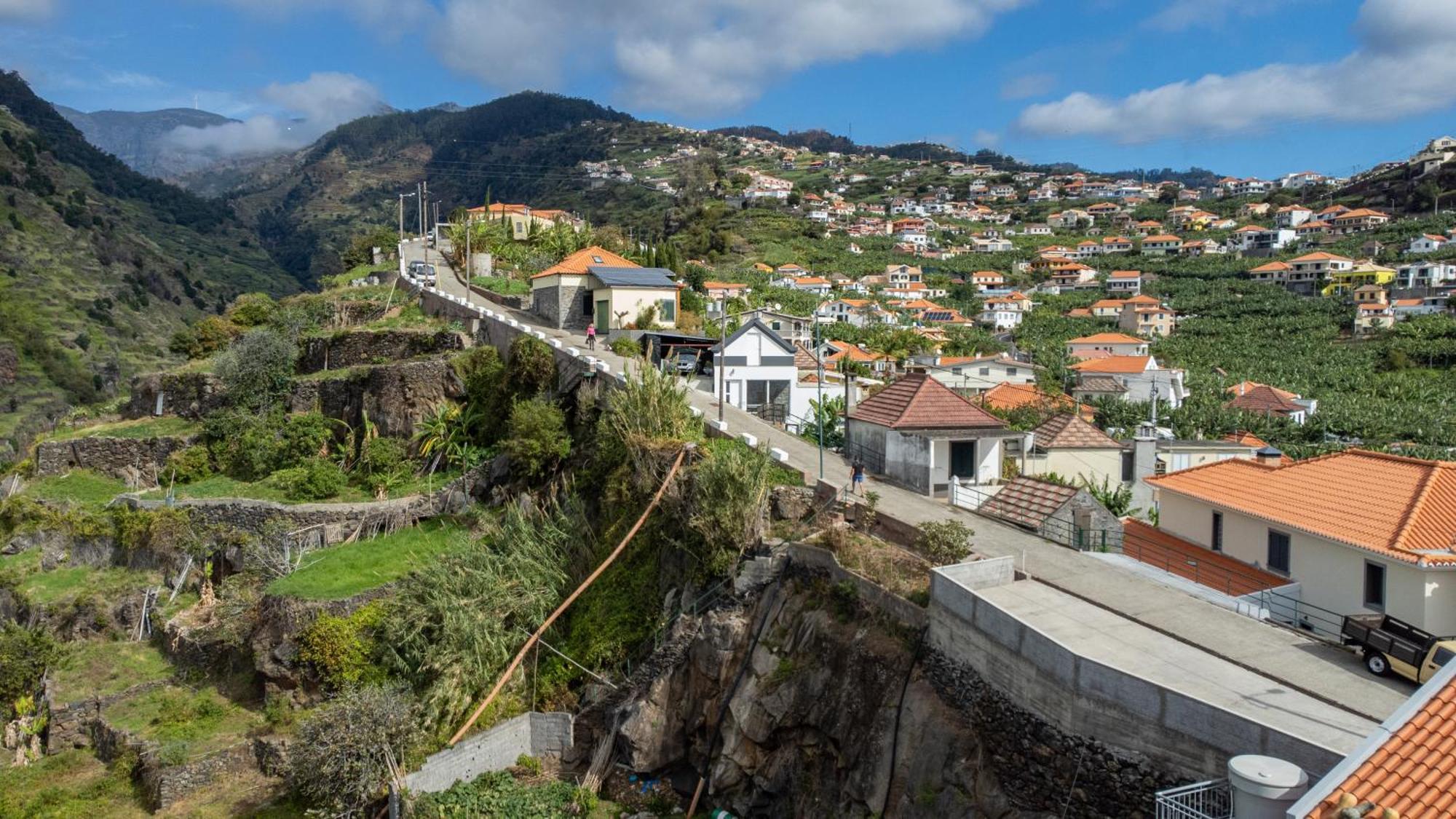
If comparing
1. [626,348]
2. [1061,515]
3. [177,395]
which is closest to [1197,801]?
[1061,515]

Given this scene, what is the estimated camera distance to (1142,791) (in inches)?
378

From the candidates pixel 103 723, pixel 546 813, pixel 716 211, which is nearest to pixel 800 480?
pixel 546 813

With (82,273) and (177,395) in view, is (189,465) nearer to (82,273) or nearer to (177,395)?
(177,395)

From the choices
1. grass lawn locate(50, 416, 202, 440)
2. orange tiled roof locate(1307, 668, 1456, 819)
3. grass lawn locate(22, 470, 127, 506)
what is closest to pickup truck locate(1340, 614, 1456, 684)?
orange tiled roof locate(1307, 668, 1456, 819)

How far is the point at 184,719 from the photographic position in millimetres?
19812

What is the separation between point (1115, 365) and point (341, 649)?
6260 cm

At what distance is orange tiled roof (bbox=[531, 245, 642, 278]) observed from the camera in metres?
38.2

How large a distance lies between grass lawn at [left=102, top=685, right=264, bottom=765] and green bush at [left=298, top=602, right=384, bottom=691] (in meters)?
1.91

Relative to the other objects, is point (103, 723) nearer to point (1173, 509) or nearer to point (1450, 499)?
point (1173, 509)

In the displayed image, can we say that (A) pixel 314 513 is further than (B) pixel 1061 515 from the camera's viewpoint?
Yes

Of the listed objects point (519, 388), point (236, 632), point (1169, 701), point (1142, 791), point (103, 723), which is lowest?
point (103, 723)

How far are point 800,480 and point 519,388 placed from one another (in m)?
11.3

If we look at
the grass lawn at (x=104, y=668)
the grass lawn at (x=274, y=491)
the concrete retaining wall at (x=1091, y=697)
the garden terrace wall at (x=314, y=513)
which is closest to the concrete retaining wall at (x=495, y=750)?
the concrete retaining wall at (x=1091, y=697)

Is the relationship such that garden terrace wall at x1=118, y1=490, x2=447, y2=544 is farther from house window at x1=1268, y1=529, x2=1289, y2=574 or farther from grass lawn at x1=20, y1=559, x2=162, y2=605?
house window at x1=1268, y1=529, x2=1289, y2=574
